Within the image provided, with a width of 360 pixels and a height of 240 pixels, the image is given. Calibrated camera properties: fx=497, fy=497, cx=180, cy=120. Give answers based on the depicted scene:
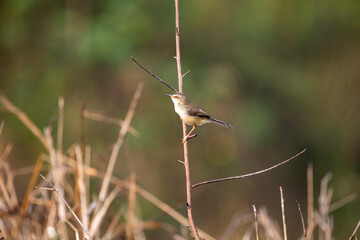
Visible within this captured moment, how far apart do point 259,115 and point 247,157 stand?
0.66 m

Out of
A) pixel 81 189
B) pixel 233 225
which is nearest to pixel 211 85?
pixel 233 225

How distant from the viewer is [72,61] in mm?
6793

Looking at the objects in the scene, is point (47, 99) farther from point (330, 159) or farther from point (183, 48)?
point (330, 159)

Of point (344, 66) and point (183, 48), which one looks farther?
point (344, 66)

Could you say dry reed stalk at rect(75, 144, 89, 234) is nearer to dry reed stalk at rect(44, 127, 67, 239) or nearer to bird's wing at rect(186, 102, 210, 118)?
dry reed stalk at rect(44, 127, 67, 239)

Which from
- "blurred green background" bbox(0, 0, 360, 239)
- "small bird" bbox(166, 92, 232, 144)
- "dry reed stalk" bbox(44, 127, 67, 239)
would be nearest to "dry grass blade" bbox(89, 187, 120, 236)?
"dry reed stalk" bbox(44, 127, 67, 239)

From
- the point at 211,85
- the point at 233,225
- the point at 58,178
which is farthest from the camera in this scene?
the point at 211,85

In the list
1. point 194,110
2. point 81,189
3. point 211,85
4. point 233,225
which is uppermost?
point 194,110

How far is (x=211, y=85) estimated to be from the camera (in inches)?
277

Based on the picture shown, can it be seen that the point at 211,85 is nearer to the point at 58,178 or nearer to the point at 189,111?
the point at 189,111

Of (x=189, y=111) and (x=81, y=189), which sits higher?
(x=189, y=111)

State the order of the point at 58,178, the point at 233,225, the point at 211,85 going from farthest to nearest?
the point at 211,85 < the point at 233,225 < the point at 58,178

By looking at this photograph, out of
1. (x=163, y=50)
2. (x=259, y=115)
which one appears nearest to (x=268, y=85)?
(x=259, y=115)

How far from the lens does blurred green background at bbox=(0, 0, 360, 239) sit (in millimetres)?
6734
